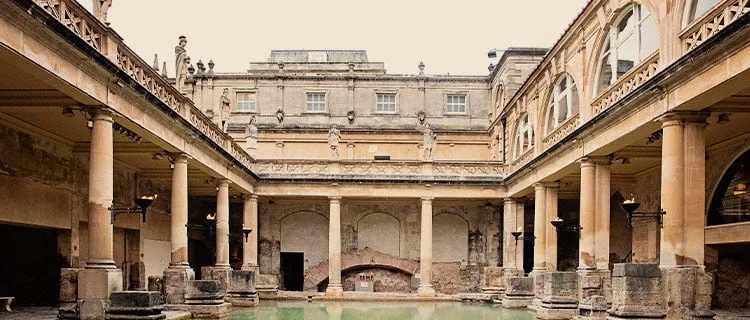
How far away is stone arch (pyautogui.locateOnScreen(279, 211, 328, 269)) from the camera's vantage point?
1474 inches

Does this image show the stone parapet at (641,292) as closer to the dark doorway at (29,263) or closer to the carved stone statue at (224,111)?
the dark doorway at (29,263)

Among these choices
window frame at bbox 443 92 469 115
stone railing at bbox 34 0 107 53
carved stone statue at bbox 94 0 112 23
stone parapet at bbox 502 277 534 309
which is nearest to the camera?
stone railing at bbox 34 0 107 53

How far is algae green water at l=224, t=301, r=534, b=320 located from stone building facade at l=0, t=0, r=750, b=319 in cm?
160

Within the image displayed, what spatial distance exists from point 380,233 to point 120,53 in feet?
77.1

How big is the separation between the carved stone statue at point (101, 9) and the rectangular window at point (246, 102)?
24444mm

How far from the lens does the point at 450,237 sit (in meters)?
37.8

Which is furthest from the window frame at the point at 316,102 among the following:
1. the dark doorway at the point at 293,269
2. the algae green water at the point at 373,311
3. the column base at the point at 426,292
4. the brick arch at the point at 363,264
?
the algae green water at the point at 373,311

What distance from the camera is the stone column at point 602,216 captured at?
2088 centimetres

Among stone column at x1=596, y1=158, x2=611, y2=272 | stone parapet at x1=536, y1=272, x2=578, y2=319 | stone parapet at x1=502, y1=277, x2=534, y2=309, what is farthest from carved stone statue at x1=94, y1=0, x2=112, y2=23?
stone parapet at x1=502, y1=277, x2=534, y2=309

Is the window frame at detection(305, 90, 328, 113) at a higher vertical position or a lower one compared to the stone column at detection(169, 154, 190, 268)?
higher

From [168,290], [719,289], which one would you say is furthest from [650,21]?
[168,290]

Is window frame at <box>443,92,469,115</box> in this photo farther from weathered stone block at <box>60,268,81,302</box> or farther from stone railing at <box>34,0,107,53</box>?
weathered stone block at <box>60,268,81,302</box>

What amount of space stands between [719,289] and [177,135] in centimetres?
1660

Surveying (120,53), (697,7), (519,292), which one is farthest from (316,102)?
(697,7)
